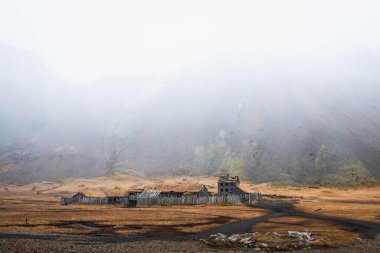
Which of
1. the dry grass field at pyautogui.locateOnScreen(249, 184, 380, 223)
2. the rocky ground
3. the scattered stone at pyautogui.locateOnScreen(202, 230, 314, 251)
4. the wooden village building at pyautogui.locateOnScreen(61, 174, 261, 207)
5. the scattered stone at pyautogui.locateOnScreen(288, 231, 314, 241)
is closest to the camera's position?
the rocky ground

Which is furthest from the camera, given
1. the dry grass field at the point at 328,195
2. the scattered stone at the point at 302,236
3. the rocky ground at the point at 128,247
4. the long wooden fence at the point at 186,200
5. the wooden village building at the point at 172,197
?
the wooden village building at the point at 172,197

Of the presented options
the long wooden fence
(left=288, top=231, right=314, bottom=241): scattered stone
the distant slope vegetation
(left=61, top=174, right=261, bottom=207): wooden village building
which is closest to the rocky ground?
(left=288, top=231, right=314, bottom=241): scattered stone

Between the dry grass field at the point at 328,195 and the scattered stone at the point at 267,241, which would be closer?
the scattered stone at the point at 267,241

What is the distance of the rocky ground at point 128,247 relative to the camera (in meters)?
30.4

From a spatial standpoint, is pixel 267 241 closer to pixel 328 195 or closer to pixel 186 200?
pixel 186 200

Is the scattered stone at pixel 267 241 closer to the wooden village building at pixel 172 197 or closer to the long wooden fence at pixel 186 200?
the long wooden fence at pixel 186 200

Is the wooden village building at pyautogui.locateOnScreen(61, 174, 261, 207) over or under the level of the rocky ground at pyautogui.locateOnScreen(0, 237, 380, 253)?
over

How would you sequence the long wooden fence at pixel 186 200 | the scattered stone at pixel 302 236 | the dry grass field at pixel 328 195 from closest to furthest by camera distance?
the scattered stone at pixel 302 236, the dry grass field at pixel 328 195, the long wooden fence at pixel 186 200

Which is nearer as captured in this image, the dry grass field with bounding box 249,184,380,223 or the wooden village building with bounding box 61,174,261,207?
the dry grass field with bounding box 249,184,380,223

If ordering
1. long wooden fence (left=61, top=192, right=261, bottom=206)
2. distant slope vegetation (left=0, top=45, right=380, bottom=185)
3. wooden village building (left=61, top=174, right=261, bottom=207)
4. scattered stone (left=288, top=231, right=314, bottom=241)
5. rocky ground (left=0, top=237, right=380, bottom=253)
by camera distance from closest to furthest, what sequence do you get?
rocky ground (left=0, top=237, right=380, bottom=253) → scattered stone (left=288, top=231, right=314, bottom=241) → long wooden fence (left=61, top=192, right=261, bottom=206) → wooden village building (left=61, top=174, right=261, bottom=207) → distant slope vegetation (left=0, top=45, right=380, bottom=185)

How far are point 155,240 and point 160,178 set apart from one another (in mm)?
108341

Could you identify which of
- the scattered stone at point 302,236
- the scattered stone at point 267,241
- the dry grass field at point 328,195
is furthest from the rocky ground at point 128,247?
the dry grass field at point 328,195

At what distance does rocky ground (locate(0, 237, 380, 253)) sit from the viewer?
3042 cm

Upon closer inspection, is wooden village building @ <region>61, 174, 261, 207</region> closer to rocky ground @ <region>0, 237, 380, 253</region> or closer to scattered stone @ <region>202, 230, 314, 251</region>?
scattered stone @ <region>202, 230, 314, 251</region>
